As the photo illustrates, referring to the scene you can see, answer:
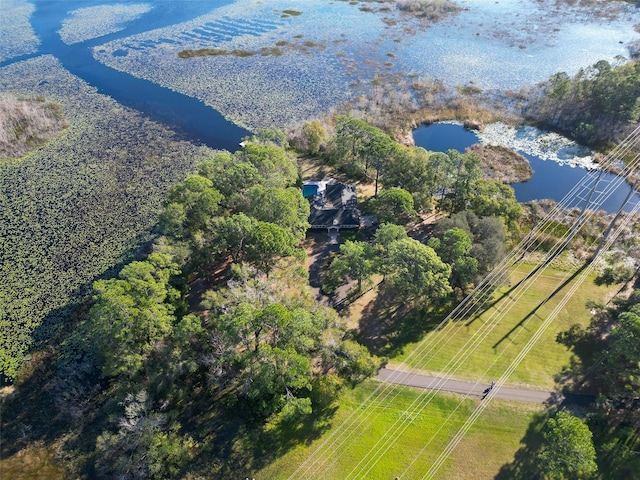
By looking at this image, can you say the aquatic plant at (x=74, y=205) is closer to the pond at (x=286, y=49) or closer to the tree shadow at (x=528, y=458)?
the pond at (x=286, y=49)

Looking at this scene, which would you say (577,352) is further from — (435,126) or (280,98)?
(280,98)

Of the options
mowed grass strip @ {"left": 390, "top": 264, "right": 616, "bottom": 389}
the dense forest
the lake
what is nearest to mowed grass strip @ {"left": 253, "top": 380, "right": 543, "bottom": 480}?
the dense forest

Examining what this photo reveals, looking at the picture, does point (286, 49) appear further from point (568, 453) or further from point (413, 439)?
point (568, 453)

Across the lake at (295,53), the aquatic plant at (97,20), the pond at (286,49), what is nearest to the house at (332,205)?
the pond at (286,49)

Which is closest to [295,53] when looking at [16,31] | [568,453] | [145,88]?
[145,88]

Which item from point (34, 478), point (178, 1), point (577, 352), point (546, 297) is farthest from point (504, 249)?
point (178, 1)

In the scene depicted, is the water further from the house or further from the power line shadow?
the power line shadow
